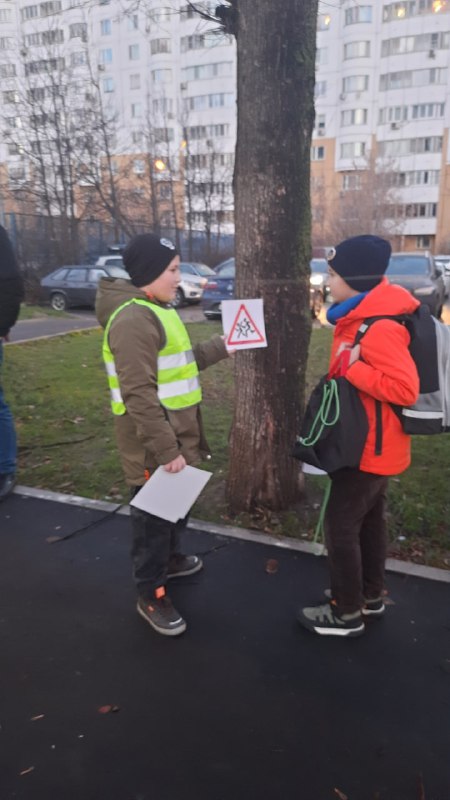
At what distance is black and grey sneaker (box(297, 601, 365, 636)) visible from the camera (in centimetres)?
282

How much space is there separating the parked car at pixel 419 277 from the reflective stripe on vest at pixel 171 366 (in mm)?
10011

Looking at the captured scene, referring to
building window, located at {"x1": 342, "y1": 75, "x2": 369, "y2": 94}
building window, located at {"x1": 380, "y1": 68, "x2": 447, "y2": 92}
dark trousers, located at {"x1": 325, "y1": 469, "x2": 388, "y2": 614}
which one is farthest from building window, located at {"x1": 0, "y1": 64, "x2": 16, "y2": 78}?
building window, located at {"x1": 380, "y1": 68, "x2": 447, "y2": 92}

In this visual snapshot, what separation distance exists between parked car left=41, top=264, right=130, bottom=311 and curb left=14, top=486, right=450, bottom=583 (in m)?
14.9

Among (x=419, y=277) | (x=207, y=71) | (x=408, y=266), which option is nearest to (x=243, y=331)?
(x=419, y=277)

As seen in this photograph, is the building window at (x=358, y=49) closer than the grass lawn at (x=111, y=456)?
No

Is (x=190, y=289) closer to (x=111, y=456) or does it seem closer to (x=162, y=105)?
(x=111, y=456)

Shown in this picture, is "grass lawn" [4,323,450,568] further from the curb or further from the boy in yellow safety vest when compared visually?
the boy in yellow safety vest

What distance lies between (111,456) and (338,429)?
3.13 metres

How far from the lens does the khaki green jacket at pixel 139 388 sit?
251 centimetres

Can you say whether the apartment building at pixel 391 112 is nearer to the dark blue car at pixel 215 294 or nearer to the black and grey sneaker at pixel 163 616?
the dark blue car at pixel 215 294

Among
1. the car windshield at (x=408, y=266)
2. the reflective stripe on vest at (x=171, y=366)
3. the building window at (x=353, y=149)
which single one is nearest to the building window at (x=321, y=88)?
the building window at (x=353, y=149)

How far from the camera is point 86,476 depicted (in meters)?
4.80

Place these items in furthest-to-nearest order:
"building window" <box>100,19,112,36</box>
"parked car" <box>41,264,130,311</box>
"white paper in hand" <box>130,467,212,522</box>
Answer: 1. "building window" <box>100,19,112,36</box>
2. "parked car" <box>41,264,130,311</box>
3. "white paper in hand" <box>130,467,212,522</box>

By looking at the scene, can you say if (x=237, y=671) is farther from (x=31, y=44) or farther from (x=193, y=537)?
(x=31, y=44)
